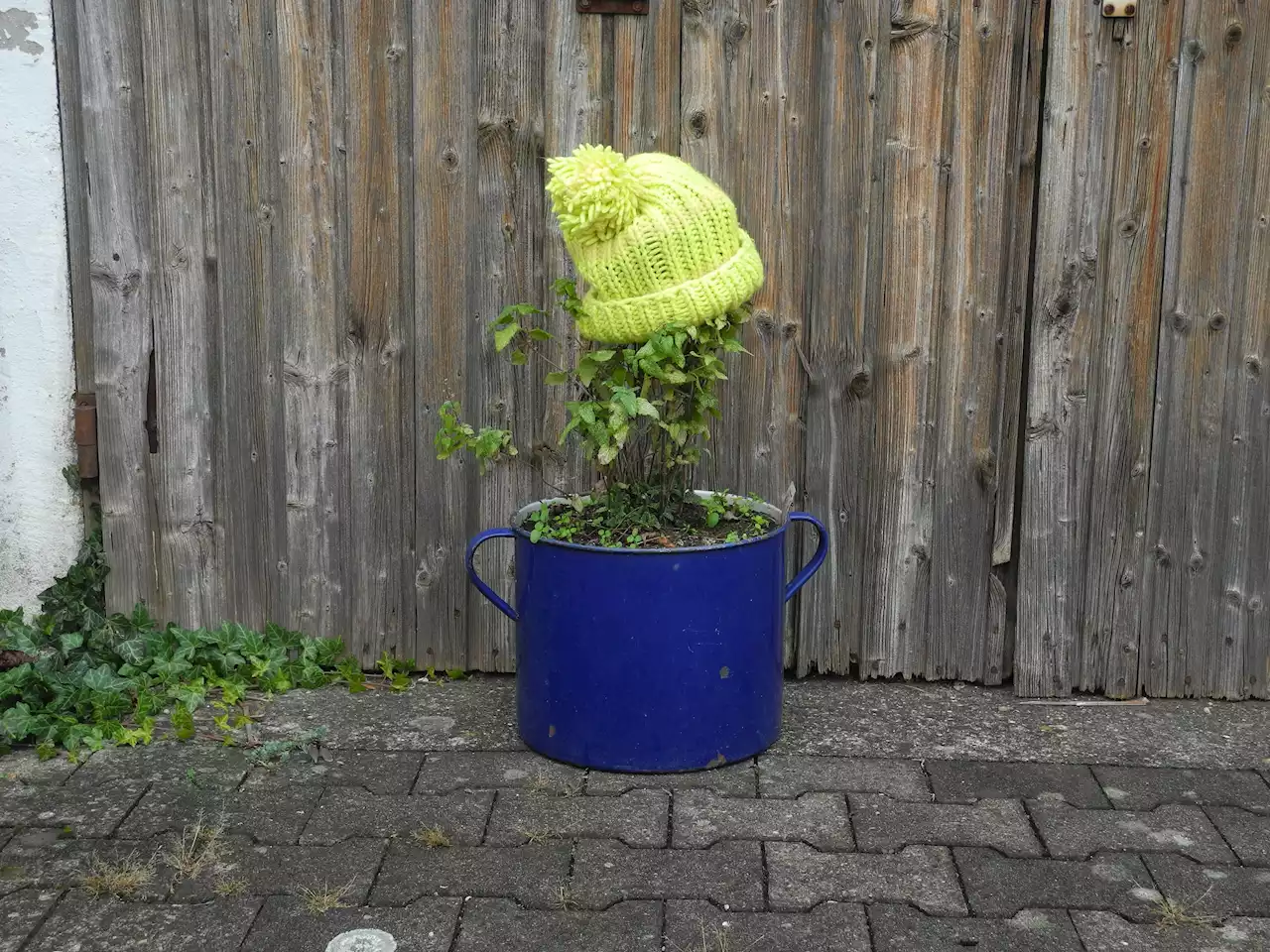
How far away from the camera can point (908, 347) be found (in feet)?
11.7

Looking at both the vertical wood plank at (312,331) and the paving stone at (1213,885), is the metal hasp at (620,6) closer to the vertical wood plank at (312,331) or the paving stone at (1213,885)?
the vertical wood plank at (312,331)

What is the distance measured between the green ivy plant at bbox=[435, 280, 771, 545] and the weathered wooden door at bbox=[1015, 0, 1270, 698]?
87 centimetres

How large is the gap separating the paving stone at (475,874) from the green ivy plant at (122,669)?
78cm

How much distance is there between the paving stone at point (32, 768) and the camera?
3135 millimetres

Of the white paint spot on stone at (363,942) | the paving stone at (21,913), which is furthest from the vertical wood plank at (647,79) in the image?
the paving stone at (21,913)

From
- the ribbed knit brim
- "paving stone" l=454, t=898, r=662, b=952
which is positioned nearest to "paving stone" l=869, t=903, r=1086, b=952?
"paving stone" l=454, t=898, r=662, b=952

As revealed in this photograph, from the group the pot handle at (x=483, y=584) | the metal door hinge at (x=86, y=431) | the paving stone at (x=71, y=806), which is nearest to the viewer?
the paving stone at (x=71, y=806)

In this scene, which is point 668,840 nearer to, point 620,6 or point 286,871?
point 286,871

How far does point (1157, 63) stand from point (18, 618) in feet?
10.6

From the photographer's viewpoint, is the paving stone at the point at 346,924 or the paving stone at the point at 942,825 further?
the paving stone at the point at 942,825

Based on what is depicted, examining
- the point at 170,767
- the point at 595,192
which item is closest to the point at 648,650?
the point at 595,192

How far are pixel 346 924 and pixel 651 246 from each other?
4.89 ft

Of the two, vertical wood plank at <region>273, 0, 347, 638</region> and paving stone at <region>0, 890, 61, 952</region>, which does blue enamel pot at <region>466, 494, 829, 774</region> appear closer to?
vertical wood plank at <region>273, 0, 347, 638</region>

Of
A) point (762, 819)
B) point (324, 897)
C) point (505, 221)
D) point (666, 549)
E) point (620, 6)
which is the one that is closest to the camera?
point (324, 897)
